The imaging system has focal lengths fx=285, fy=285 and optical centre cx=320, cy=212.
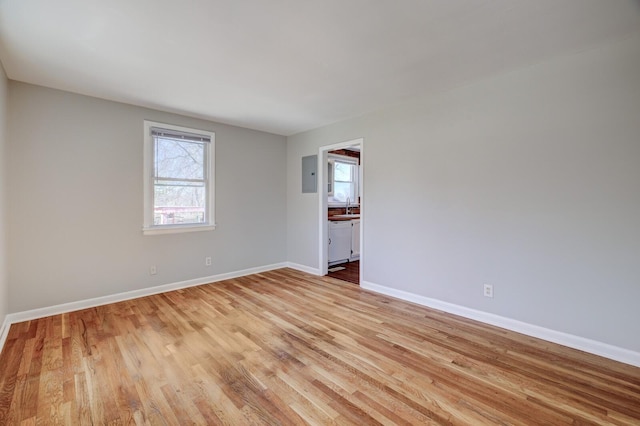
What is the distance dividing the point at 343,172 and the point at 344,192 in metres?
0.46

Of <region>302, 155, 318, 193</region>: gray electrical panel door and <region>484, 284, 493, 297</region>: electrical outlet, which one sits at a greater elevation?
<region>302, 155, 318, 193</region>: gray electrical panel door

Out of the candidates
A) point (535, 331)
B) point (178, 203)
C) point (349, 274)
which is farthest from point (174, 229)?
point (535, 331)

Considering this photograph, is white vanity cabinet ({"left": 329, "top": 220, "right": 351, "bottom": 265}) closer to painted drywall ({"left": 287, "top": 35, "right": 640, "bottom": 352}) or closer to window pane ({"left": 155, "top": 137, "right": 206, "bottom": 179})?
painted drywall ({"left": 287, "top": 35, "right": 640, "bottom": 352})

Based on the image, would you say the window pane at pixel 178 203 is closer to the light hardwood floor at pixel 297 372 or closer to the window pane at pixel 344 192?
the light hardwood floor at pixel 297 372

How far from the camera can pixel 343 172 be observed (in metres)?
6.56

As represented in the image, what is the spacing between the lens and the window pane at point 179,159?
3.93 meters

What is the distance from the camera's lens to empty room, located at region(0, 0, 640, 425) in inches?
73.5

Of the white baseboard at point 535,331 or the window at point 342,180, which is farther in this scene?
the window at point 342,180

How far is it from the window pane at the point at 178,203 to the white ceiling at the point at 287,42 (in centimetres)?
126

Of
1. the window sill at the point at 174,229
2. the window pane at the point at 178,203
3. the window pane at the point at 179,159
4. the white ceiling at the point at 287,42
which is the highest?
the white ceiling at the point at 287,42

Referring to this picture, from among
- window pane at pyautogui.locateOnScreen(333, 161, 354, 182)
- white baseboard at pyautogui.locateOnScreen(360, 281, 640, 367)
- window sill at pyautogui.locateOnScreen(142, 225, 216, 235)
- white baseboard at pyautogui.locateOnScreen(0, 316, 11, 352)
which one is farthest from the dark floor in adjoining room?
white baseboard at pyautogui.locateOnScreen(0, 316, 11, 352)

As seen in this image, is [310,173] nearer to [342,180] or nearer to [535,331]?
[342,180]

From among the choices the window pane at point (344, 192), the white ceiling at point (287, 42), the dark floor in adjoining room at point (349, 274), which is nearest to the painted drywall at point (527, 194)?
the white ceiling at point (287, 42)

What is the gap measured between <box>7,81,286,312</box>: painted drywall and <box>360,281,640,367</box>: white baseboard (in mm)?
3152
